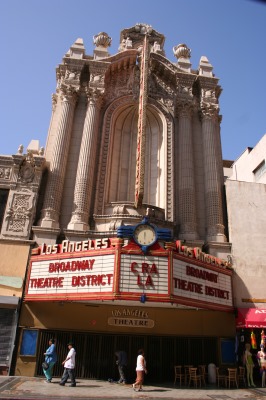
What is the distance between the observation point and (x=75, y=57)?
24.4 metres

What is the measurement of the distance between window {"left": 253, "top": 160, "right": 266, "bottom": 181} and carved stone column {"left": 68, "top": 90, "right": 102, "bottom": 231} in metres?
13.2

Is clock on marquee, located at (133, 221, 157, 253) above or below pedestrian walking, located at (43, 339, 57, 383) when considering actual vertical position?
above

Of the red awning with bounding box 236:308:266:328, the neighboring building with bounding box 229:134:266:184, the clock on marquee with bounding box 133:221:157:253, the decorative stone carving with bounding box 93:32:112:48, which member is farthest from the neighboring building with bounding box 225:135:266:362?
the decorative stone carving with bounding box 93:32:112:48

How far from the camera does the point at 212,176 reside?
21922 mm

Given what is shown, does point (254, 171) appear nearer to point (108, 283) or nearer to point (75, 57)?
point (75, 57)

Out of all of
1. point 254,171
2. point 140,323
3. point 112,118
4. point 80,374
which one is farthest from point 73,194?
point 254,171

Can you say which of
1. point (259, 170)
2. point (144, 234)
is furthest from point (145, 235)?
point (259, 170)

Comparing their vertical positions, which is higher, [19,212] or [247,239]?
[19,212]

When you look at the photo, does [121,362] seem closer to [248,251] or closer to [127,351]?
[127,351]

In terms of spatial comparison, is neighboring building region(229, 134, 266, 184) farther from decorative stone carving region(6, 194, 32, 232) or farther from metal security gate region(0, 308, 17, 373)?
metal security gate region(0, 308, 17, 373)

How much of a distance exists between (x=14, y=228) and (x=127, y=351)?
8.78 metres

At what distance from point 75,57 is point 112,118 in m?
5.31

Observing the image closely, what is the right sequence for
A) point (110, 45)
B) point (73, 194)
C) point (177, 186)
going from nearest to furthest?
point (73, 194) < point (177, 186) < point (110, 45)

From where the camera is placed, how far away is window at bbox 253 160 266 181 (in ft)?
86.6
